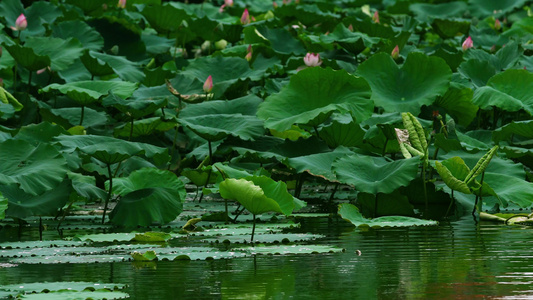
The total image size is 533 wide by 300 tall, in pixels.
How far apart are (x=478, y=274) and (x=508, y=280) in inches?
5.1

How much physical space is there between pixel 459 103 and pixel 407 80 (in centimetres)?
41

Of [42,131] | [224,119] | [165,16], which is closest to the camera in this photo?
[42,131]

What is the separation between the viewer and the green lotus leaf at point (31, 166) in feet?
12.1

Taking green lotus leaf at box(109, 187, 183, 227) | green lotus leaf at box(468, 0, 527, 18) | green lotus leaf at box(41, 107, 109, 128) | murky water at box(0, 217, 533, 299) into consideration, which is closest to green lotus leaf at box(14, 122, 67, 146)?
green lotus leaf at box(109, 187, 183, 227)

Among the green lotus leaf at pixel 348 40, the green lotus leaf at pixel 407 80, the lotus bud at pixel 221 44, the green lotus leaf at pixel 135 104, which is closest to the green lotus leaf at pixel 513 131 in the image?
the green lotus leaf at pixel 407 80

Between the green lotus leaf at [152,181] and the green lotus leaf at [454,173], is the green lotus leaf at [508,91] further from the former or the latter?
the green lotus leaf at [152,181]

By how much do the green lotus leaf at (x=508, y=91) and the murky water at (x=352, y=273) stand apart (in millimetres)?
1755

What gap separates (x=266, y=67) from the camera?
651cm

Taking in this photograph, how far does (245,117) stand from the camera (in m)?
4.84

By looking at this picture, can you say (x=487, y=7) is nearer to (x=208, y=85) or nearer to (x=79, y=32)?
(x=79, y=32)

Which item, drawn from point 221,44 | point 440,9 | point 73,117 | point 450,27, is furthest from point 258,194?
point 440,9

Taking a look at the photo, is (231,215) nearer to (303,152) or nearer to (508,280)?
(303,152)

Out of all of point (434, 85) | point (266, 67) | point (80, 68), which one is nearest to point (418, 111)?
point (434, 85)

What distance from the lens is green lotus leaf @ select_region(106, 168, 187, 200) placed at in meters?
4.06
